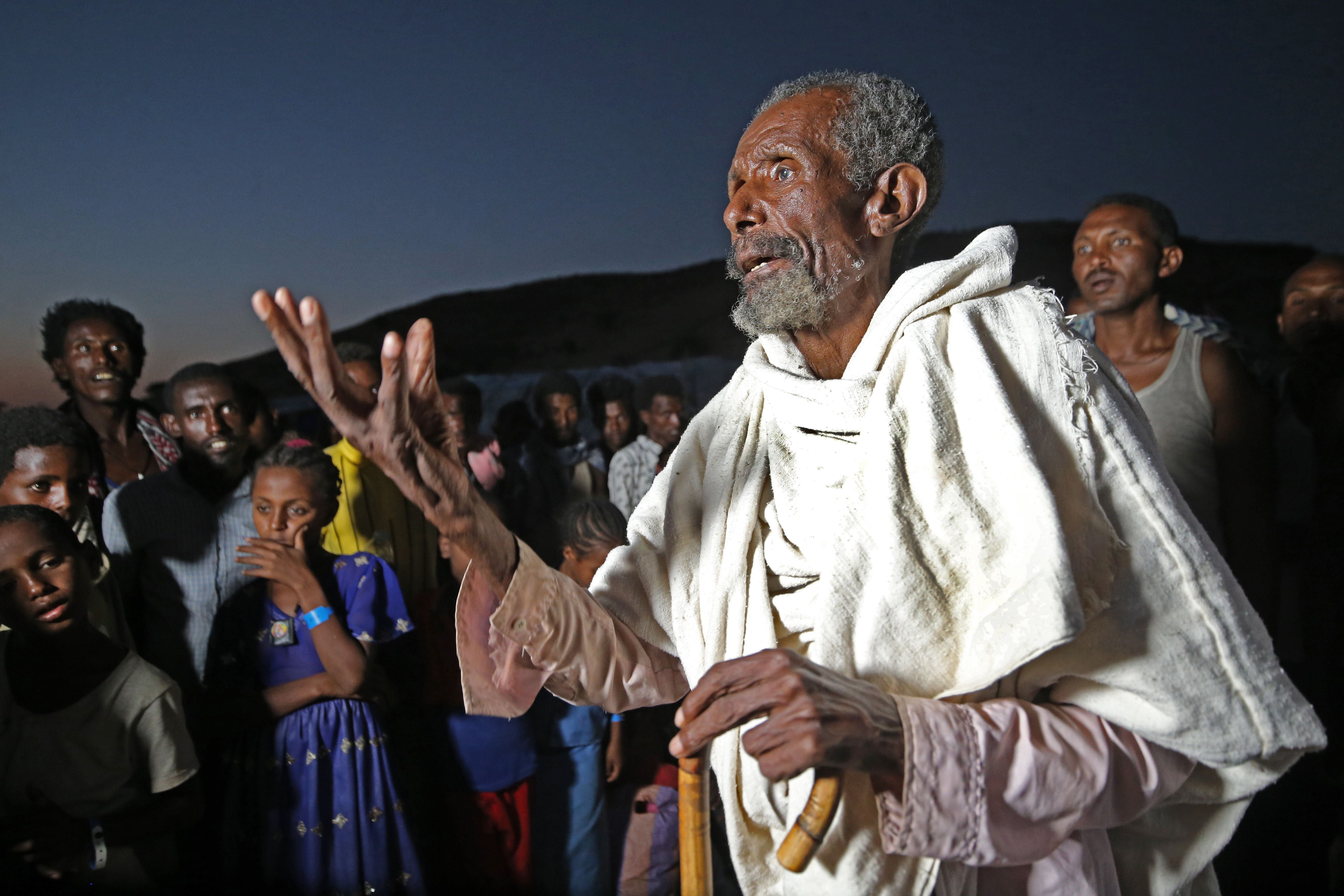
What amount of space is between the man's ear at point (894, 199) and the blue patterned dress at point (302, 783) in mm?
1924

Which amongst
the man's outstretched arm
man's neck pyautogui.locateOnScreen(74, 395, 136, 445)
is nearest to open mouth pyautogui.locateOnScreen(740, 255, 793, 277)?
the man's outstretched arm

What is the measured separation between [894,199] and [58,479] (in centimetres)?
232

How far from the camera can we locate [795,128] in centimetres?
152

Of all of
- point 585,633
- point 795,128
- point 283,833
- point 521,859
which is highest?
point 795,128

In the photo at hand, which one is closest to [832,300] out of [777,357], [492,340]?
[777,357]

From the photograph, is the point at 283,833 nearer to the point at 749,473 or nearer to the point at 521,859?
the point at 521,859

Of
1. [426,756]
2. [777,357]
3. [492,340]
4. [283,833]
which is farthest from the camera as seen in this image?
[492,340]

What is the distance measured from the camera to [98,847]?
7.46 feet

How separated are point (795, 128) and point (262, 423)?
2217 mm

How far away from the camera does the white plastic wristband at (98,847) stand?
7.43 ft

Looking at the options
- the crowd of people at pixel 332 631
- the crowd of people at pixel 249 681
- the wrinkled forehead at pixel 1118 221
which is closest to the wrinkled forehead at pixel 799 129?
the crowd of people at pixel 332 631

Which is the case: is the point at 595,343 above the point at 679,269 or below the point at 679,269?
below

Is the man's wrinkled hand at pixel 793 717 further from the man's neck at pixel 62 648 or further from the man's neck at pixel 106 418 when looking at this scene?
the man's neck at pixel 106 418

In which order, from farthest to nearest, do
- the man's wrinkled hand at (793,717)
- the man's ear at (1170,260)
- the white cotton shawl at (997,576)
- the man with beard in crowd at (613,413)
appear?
1. the man with beard in crowd at (613,413)
2. the man's ear at (1170,260)
3. the white cotton shawl at (997,576)
4. the man's wrinkled hand at (793,717)
